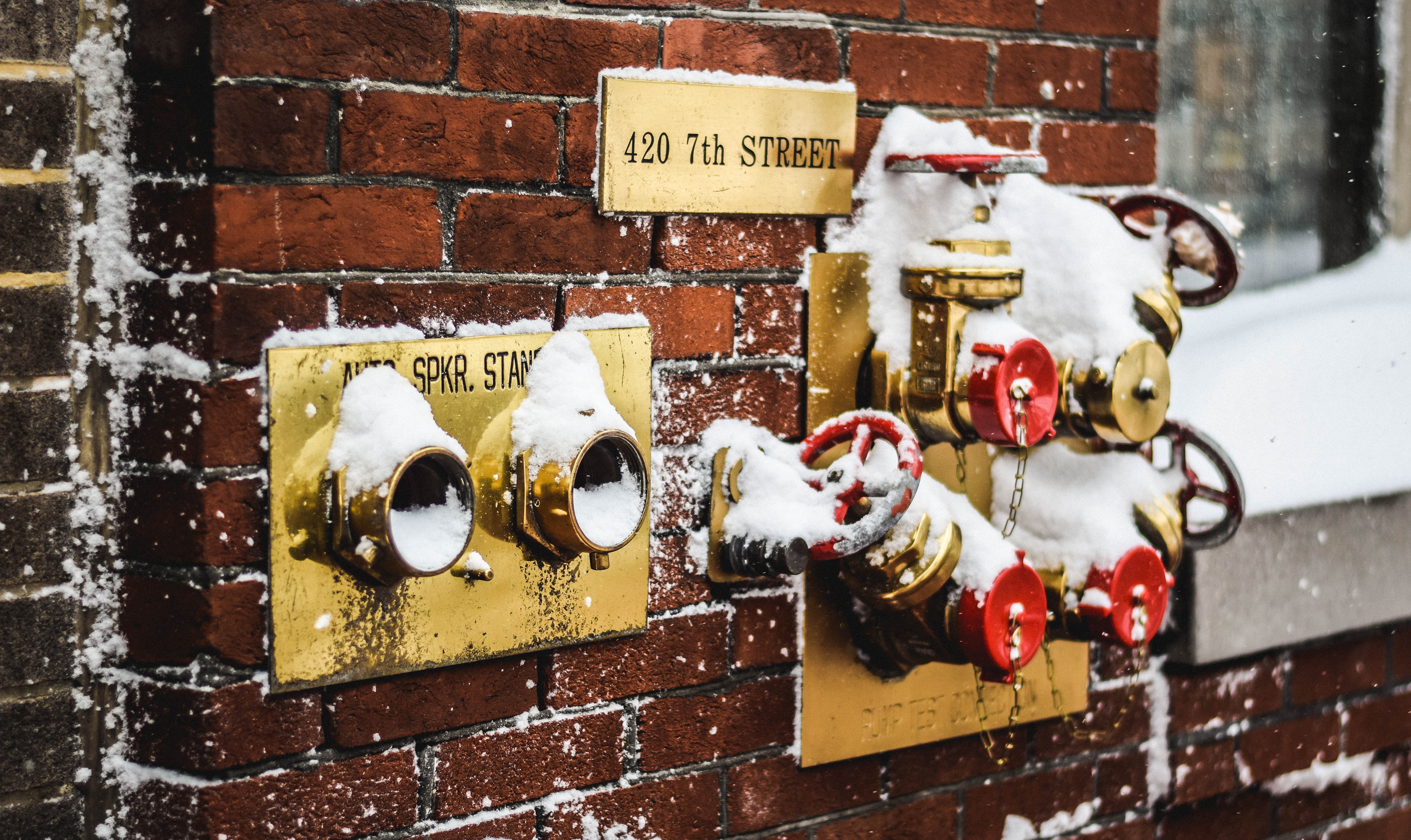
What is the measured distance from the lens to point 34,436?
1.09 m

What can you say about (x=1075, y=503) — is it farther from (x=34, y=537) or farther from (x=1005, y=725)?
(x=34, y=537)

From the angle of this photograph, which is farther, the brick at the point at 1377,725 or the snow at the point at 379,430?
the brick at the point at 1377,725

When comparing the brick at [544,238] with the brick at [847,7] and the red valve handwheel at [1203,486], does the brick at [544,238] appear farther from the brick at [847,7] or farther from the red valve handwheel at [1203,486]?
the red valve handwheel at [1203,486]

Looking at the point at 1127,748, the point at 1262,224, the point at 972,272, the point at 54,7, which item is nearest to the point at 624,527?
the point at 972,272

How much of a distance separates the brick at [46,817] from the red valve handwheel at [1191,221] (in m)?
1.23

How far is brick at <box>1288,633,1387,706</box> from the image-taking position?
1.86m

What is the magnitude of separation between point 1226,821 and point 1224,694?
0.20 meters

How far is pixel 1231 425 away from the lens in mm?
1851

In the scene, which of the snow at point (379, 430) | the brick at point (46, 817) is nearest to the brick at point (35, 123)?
the snow at point (379, 430)

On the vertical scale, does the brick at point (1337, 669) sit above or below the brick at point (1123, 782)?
above

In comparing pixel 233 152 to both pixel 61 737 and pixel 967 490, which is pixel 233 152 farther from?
pixel 967 490

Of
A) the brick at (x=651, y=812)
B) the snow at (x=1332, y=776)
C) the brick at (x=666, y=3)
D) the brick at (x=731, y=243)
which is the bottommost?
the snow at (x=1332, y=776)

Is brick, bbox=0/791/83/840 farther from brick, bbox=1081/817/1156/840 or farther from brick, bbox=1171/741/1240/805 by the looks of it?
brick, bbox=1171/741/1240/805

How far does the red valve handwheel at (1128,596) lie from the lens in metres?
1.36
